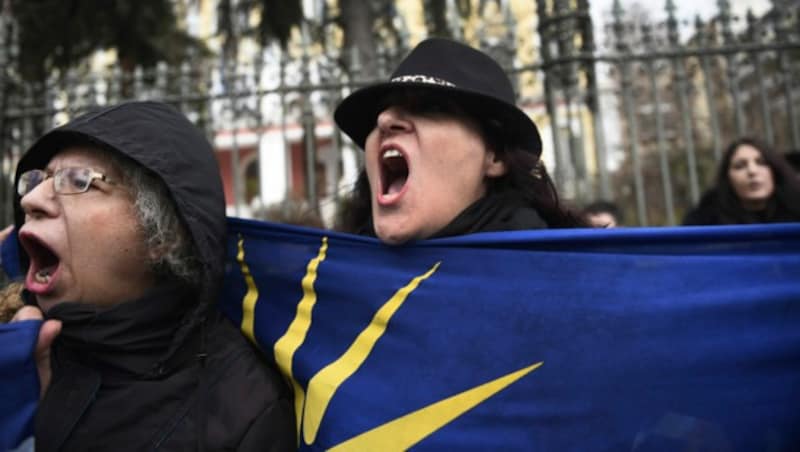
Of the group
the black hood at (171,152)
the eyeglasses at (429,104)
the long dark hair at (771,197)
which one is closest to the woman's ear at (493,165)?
the eyeglasses at (429,104)

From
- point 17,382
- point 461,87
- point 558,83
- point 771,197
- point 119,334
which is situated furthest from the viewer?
point 558,83

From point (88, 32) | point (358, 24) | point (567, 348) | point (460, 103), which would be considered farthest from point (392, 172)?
point (88, 32)

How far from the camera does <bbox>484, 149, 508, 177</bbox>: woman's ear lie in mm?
1986

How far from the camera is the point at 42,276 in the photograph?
5.76 ft

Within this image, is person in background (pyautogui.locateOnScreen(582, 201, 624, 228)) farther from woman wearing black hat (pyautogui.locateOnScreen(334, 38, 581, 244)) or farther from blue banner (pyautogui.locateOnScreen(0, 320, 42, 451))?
blue banner (pyautogui.locateOnScreen(0, 320, 42, 451))

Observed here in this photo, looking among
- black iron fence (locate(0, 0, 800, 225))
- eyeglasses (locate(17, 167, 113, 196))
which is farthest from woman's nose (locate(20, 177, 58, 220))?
black iron fence (locate(0, 0, 800, 225))

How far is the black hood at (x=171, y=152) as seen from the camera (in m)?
1.75

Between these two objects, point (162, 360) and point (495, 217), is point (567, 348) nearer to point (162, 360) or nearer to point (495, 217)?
point (495, 217)

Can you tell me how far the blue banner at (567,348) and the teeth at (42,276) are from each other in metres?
0.67

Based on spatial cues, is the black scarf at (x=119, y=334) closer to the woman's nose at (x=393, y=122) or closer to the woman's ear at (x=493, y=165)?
the woman's nose at (x=393, y=122)

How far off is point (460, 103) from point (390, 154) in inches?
9.7

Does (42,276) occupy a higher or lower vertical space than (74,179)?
lower

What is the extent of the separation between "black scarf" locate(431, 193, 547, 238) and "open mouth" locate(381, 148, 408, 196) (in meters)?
0.19

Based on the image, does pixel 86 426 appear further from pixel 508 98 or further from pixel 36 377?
pixel 508 98
